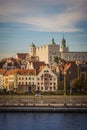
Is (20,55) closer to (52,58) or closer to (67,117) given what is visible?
(52,58)

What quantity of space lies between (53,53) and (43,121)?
652 centimetres

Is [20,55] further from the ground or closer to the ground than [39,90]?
further from the ground

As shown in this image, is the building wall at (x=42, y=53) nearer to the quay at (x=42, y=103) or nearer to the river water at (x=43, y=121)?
the quay at (x=42, y=103)

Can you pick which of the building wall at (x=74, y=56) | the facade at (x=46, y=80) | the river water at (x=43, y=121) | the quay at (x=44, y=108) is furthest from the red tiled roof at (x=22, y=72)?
the river water at (x=43, y=121)

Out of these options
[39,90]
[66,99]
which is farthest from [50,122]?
[39,90]

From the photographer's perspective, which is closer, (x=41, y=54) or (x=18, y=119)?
(x=18, y=119)

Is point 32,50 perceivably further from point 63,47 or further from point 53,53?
point 63,47

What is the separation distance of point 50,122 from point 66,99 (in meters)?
3.39

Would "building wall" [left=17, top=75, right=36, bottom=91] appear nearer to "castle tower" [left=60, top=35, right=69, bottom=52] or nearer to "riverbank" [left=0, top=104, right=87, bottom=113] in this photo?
"castle tower" [left=60, top=35, right=69, bottom=52]

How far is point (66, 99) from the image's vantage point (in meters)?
16.4

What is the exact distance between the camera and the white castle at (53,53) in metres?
19.0

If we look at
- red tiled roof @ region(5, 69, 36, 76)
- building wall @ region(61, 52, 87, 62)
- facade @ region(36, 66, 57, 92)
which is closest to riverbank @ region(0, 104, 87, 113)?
facade @ region(36, 66, 57, 92)

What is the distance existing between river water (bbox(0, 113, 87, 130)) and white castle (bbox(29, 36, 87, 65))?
4.61 metres

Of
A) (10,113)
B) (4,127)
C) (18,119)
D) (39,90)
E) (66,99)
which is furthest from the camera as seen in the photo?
(39,90)
